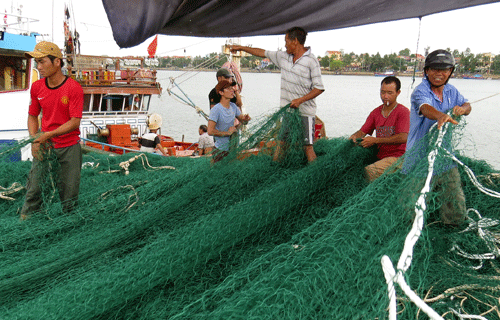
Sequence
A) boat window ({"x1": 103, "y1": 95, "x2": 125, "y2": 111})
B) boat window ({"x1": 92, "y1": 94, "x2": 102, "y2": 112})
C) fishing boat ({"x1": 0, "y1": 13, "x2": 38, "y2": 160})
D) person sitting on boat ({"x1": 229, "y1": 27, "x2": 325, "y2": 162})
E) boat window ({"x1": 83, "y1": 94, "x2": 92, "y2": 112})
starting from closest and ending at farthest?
person sitting on boat ({"x1": 229, "y1": 27, "x2": 325, "y2": 162}) < fishing boat ({"x1": 0, "y1": 13, "x2": 38, "y2": 160}) < boat window ({"x1": 83, "y1": 94, "x2": 92, "y2": 112}) < boat window ({"x1": 92, "y1": 94, "x2": 102, "y2": 112}) < boat window ({"x1": 103, "y1": 95, "x2": 125, "y2": 111})

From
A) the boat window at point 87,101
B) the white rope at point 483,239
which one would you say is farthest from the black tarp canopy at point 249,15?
the boat window at point 87,101

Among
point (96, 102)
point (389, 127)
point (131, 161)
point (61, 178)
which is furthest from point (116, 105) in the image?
point (389, 127)

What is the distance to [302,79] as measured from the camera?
3.98 metres

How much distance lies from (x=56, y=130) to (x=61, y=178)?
0.49 m

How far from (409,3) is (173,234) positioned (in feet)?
10.2

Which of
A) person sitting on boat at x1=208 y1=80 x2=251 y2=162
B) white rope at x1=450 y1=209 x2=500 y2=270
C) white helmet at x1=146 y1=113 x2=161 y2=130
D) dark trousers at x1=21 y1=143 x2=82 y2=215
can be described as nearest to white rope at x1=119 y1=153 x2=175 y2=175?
person sitting on boat at x1=208 y1=80 x2=251 y2=162

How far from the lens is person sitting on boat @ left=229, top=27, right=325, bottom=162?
3.85 metres

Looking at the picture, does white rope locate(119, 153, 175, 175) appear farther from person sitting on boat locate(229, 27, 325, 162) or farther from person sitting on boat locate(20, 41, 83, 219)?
person sitting on boat locate(229, 27, 325, 162)

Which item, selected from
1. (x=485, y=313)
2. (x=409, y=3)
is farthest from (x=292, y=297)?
(x=409, y=3)

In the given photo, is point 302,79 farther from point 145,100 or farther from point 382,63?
point 382,63

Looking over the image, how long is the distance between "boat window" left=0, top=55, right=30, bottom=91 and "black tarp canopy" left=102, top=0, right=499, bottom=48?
670 centimetres

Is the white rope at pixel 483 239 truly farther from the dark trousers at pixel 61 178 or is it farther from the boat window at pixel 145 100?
the boat window at pixel 145 100

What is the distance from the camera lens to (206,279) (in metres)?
2.51

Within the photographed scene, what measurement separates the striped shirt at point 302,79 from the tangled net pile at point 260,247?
1.19 ft
